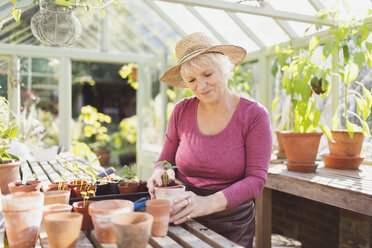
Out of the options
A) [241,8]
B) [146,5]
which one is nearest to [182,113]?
[241,8]

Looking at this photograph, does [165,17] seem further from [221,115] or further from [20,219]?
[20,219]

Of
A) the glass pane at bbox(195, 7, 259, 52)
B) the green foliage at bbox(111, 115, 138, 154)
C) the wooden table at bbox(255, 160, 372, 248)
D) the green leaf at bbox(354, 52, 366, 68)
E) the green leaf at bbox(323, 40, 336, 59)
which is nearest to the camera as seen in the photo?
the wooden table at bbox(255, 160, 372, 248)

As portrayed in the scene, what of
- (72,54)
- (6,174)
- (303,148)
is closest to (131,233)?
(6,174)

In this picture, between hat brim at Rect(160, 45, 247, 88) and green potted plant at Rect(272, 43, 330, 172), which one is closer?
hat brim at Rect(160, 45, 247, 88)

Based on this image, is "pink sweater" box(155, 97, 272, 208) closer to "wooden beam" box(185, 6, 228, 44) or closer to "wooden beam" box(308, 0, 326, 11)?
"wooden beam" box(308, 0, 326, 11)

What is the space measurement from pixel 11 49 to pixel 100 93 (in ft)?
16.1

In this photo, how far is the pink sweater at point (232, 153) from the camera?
141 centimetres

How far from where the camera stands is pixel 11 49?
4.58m

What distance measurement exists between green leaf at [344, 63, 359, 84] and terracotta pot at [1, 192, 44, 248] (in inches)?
95.4

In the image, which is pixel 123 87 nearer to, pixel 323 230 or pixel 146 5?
pixel 146 5

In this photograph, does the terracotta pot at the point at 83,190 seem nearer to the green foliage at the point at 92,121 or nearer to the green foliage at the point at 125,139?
the green foliage at the point at 92,121

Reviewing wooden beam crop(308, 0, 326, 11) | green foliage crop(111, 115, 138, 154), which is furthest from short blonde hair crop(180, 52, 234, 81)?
green foliage crop(111, 115, 138, 154)

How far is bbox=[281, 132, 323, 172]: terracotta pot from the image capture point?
2.61 m

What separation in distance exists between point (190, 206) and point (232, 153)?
407 millimetres
